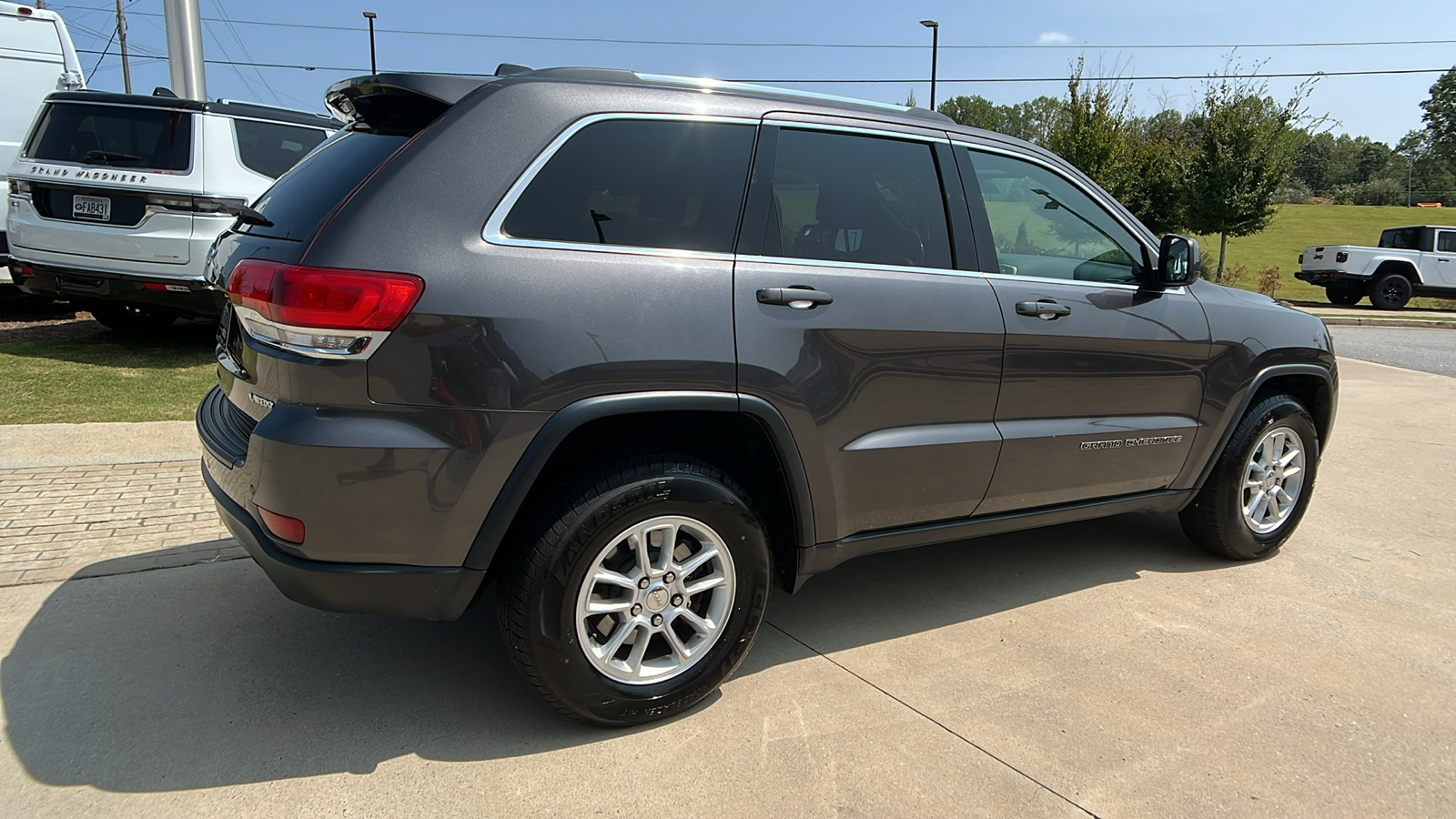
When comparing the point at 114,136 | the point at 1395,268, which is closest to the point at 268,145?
the point at 114,136

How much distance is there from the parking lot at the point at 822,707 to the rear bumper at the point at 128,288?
3.72 m

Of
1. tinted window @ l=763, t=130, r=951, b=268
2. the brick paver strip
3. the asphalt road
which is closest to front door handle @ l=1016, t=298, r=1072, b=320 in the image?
tinted window @ l=763, t=130, r=951, b=268

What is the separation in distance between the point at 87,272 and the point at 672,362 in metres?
6.47

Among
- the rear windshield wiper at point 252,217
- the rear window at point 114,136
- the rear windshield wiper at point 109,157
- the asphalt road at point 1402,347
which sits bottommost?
the asphalt road at point 1402,347

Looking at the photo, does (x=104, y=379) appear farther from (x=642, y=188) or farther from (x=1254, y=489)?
(x=1254, y=489)

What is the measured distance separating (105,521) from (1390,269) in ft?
81.3

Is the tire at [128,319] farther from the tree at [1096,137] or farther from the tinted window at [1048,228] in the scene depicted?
the tree at [1096,137]

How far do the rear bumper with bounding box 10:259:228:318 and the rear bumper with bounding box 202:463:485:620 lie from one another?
16.9 ft

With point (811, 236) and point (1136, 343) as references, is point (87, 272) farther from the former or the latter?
point (1136, 343)

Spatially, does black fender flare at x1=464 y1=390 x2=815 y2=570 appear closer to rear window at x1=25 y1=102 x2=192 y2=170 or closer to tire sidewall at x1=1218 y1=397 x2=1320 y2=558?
tire sidewall at x1=1218 y1=397 x2=1320 y2=558

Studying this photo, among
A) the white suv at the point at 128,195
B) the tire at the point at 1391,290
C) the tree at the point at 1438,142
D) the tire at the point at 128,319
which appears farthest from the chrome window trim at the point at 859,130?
the tree at the point at 1438,142

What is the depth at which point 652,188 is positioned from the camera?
279 centimetres

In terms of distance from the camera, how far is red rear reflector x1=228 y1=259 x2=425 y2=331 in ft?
7.80

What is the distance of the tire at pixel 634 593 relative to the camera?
261 cm
